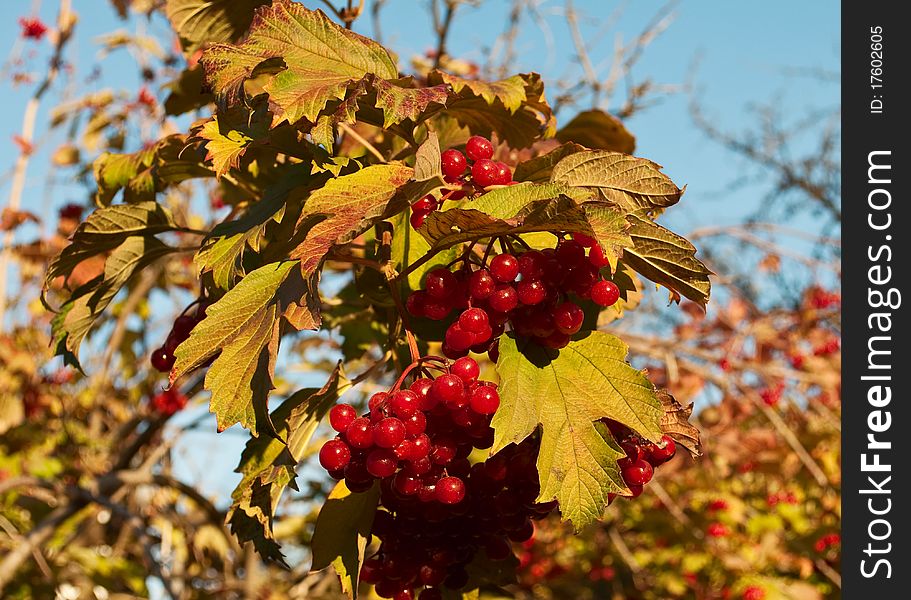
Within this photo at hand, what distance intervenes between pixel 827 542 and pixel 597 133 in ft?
12.6

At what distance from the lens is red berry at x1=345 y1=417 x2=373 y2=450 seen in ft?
4.02

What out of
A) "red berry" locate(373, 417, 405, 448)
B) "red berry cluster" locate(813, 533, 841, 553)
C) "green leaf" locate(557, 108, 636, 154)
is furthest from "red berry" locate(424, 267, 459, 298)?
"red berry cluster" locate(813, 533, 841, 553)

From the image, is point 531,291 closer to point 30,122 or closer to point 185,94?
point 185,94

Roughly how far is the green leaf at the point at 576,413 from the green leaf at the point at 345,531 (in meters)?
0.34

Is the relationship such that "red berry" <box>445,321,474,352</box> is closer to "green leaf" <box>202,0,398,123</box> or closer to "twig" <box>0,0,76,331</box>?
"green leaf" <box>202,0,398,123</box>

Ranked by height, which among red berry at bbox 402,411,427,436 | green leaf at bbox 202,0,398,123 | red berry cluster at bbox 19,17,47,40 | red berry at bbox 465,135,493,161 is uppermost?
red berry cluster at bbox 19,17,47,40

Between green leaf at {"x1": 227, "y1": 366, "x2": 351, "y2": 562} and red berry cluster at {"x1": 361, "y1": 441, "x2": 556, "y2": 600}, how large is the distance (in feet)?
0.57

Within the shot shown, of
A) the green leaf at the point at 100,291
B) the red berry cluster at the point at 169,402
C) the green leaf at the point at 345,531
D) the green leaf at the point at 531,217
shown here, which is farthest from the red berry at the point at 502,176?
the red berry cluster at the point at 169,402

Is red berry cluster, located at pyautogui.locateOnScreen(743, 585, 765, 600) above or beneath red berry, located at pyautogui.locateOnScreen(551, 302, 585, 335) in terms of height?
above

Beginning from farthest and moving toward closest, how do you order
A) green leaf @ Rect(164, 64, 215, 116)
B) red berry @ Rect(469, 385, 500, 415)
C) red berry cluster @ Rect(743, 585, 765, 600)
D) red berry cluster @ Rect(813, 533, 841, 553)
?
Result: red berry cluster @ Rect(813, 533, 841, 553), red berry cluster @ Rect(743, 585, 765, 600), green leaf @ Rect(164, 64, 215, 116), red berry @ Rect(469, 385, 500, 415)

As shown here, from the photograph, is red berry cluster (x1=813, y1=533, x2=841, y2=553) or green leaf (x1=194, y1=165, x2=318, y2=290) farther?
red berry cluster (x1=813, y1=533, x2=841, y2=553)

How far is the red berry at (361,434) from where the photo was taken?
1.22m

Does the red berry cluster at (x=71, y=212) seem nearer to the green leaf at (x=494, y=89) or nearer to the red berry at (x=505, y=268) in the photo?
the green leaf at (x=494, y=89)

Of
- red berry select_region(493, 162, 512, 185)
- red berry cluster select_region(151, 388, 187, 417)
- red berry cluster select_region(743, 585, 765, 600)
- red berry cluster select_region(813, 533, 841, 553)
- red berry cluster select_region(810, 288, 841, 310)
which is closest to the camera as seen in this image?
red berry select_region(493, 162, 512, 185)
